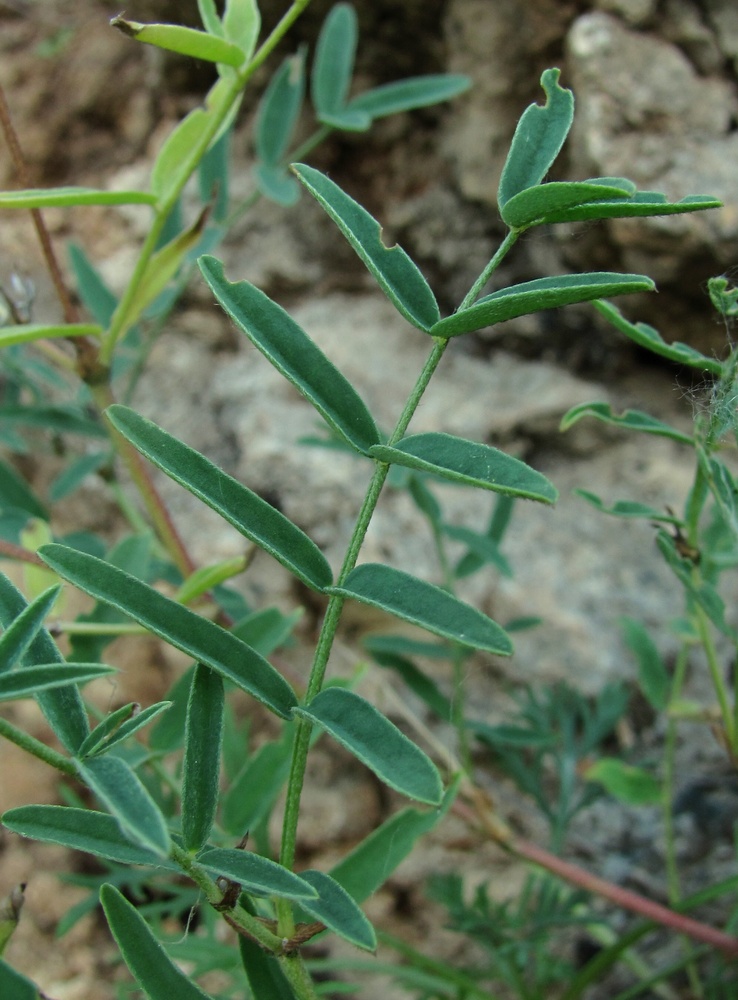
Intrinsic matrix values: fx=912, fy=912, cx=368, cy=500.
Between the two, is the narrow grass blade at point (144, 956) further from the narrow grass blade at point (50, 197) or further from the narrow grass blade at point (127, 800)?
the narrow grass blade at point (50, 197)

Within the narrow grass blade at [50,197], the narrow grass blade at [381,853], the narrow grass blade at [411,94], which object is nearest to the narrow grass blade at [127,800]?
the narrow grass blade at [381,853]

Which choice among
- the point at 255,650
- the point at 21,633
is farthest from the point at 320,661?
the point at 21,633

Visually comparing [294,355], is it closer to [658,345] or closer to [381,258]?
[381,258]

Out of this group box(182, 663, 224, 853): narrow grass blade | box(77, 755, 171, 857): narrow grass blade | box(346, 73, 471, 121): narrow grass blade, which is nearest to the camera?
box(77, 755, 171, 857): narrow grass blade

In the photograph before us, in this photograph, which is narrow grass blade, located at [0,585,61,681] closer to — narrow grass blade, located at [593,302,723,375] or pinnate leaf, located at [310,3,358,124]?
narrow grass blade, located at [593,302,723,375]

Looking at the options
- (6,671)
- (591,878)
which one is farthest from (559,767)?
(6,671)

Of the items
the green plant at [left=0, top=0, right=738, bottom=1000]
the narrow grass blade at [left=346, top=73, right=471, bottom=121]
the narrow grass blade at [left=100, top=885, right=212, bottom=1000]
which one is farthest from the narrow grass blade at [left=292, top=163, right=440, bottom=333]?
the narrow grass blade at [left=346, top=73, right=471, bottom=121]
